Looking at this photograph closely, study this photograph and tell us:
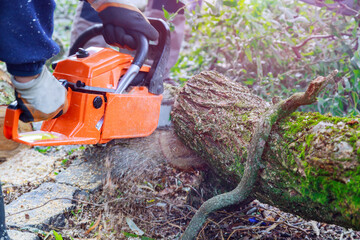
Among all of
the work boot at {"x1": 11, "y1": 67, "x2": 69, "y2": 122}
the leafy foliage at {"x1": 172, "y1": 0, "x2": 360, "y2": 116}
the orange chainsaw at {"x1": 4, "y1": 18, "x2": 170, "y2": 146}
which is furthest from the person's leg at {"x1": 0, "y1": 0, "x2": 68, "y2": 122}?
the leafy foliage at {"x1": 172, "y1": 0, "x2": 360, "y2": 116}

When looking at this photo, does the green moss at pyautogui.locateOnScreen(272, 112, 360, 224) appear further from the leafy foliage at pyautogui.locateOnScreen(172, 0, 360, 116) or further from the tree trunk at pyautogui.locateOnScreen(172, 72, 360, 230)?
the leafy foliage at pyautogui.locateOnScreen(172, 0, 360, 116)

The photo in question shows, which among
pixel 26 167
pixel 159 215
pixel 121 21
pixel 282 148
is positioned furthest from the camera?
pixel 26 167

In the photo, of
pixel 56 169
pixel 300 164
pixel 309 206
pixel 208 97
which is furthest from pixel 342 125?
pixel 56 169

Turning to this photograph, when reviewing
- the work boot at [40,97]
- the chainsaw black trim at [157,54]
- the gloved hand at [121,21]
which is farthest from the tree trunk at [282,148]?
the work boot at [40,97]

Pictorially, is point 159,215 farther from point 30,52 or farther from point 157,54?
point 30,52

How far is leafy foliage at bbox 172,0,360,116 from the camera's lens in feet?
8.46

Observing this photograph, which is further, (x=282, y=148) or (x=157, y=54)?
(x=157, y=54)

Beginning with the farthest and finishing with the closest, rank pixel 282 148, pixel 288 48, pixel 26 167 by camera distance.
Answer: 1. pixel 288 48
2. pixel 26 167
3. pixel 282 148

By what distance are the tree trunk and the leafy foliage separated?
82 cm

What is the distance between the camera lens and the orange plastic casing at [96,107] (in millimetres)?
1709

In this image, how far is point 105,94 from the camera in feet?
5.90

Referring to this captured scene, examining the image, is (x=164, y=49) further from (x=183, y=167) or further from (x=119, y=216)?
(x=119, y=216)

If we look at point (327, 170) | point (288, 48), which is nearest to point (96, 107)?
point (327, 170)

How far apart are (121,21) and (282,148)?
1100 millimetres
